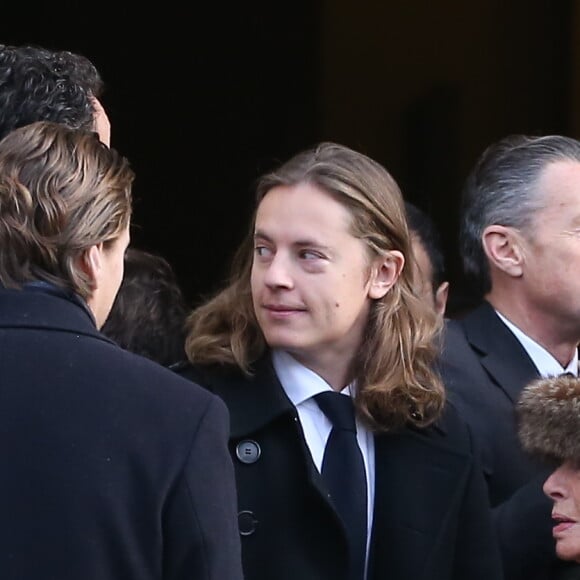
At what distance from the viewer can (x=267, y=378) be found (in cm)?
265

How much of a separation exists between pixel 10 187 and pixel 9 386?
267 millimetres

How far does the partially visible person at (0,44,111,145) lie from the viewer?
2584 mm

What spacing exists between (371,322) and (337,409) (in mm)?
177

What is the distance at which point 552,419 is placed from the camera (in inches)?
105

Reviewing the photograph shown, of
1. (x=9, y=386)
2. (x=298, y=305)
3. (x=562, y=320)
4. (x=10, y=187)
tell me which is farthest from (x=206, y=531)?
(x=562, y=320)

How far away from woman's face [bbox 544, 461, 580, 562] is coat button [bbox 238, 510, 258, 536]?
0.55 m

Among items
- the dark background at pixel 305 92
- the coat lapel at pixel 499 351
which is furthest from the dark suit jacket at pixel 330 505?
the dark background at pixel 305 92

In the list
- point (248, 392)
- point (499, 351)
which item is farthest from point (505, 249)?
point (248, 392)

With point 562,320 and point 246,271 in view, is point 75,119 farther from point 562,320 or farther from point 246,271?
point 562,320

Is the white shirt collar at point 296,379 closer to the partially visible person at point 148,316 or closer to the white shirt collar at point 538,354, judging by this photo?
the partially visible person at point 148,316

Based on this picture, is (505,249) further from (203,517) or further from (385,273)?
(203,517)

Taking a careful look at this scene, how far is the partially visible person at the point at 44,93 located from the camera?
258cm

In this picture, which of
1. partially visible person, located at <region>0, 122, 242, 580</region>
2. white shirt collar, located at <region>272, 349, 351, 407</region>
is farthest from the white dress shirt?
partially visible person, located at <region>0, 122, 242, 580</region>

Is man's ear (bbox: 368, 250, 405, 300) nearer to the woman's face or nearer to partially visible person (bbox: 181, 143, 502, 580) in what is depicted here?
partially visible person (bbox: 181, 143, 502, 580)
